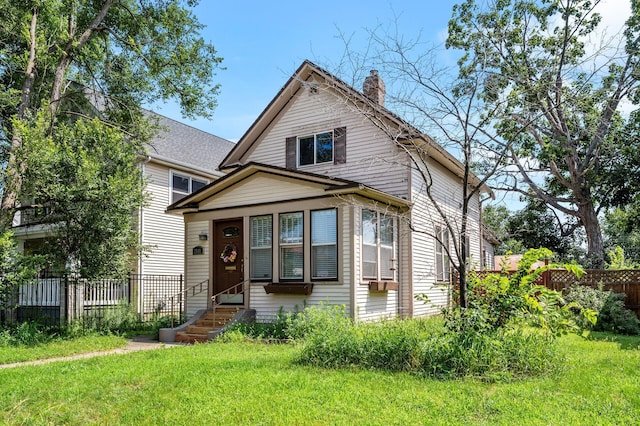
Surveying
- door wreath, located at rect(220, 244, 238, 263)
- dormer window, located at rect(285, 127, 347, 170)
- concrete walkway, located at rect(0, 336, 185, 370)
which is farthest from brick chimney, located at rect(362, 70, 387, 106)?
concrete walkway, located at rect(0, 336, 185, 370)

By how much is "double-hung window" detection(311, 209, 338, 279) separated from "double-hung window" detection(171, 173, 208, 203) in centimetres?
826

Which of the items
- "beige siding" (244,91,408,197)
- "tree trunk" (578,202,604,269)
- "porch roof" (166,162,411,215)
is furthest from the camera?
"tree trunk" (578,202,604,269)

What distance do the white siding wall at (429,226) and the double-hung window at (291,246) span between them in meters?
2.91

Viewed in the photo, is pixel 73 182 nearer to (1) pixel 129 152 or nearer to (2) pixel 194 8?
(1) pixel 129 152

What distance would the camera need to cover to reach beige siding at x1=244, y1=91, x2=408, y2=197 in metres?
12.6

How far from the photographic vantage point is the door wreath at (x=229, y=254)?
12453 millimetres

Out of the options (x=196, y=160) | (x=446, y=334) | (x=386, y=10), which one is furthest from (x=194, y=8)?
(x=446, y=334)

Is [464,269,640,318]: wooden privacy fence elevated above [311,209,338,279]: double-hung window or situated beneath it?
situated beneath

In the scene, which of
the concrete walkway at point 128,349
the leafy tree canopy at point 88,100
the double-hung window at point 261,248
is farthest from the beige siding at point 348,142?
the concrete walkway at point 128,349

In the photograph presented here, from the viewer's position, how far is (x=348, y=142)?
13.2 meters

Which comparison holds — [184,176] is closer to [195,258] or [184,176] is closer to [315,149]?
[195,258]

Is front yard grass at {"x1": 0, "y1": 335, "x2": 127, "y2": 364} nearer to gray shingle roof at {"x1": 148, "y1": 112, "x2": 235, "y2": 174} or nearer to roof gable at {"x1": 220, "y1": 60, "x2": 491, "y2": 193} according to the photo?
roof gable at {"x1": 220, "y1": 60, "x2": 491, "y2": 193}

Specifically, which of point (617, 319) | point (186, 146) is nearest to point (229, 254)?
point (186, 146)

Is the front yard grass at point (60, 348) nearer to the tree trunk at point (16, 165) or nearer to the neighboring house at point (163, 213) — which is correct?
the tree trunk at point (16, 165)
